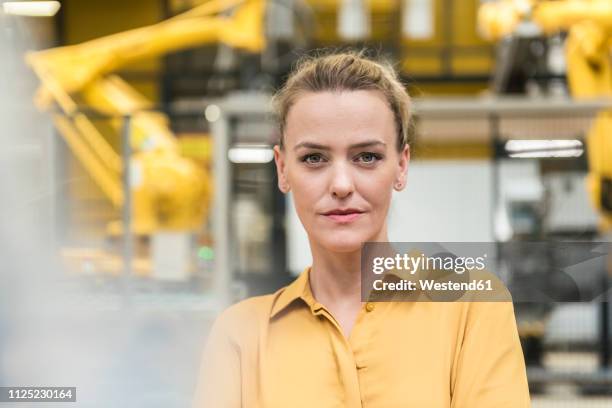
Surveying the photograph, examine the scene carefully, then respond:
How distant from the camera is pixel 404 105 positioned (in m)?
1.11

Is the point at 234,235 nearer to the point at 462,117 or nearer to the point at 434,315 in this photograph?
the point at 462,117

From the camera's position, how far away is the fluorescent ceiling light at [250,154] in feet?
10.7

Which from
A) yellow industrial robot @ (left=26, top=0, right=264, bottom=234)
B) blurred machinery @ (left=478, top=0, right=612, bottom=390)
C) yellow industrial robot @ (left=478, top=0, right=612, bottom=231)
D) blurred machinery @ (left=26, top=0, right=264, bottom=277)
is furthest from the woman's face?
yellow industrial robot @ (left=478, top=0, right=612, bottom=231)

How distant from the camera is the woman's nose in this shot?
3.55 ft

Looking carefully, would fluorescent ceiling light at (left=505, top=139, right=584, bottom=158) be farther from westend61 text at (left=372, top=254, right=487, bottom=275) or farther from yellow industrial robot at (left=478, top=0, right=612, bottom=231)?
westend61 text at (left=372, top=254, right=487, bottom=275)

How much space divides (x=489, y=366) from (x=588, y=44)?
3258mm

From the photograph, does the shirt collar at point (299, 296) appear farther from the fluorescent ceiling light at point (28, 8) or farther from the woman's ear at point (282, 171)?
the fluorescent ceiling light at point (28, 8)

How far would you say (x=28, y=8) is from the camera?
1.76m

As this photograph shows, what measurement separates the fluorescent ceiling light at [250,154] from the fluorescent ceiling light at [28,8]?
134cm

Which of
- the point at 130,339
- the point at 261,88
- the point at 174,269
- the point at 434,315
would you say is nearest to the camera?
the point at 434,315

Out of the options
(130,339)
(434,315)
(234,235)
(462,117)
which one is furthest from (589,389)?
(434,315)

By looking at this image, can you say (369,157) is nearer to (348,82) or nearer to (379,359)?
(348,82)

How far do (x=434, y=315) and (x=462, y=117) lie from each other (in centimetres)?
244
